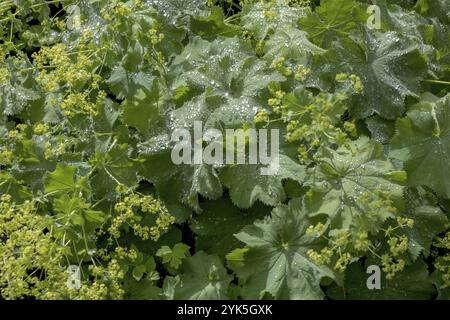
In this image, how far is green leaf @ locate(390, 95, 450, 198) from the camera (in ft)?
9.30

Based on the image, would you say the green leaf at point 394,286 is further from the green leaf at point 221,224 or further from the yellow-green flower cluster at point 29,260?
the yellow-green flower cluster at point 29,260

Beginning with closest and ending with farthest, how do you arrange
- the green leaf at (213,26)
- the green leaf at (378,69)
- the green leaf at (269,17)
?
the green leaf at (378,69), the green leaf at (269,17), the green leaf at (213,26)

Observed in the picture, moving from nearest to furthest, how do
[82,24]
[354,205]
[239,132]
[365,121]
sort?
1. [354,205]
2. [239,132]
3. [365,121]
4. [82,24]

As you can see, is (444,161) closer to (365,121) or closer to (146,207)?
(365,121)

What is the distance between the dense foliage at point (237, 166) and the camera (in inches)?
108

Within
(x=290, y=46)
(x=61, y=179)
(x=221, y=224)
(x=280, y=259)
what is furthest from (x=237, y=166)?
(x=61, y=179)

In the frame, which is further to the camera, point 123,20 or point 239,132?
point 123,20

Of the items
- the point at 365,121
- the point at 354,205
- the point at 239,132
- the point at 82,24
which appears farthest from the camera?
the point at 82,24

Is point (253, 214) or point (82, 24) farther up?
point (82, 24)

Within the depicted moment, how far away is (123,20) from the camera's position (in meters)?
3.14

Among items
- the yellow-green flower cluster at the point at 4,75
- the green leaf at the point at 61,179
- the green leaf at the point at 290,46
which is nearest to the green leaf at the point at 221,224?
the green leaf at the point at 61,179

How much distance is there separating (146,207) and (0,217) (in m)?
0.60

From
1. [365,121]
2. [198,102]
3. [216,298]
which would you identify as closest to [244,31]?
[198,102]

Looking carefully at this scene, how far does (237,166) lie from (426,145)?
0.81 metres
